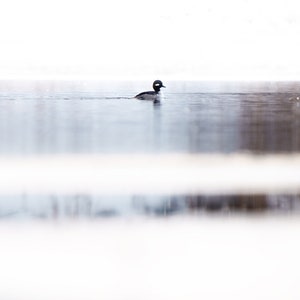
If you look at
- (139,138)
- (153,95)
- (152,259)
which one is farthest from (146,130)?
(153,95)

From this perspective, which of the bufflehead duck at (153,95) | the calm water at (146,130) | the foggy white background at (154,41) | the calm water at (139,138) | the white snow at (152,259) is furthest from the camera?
the foggy white background at (154,41)

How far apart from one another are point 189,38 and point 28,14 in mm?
25556

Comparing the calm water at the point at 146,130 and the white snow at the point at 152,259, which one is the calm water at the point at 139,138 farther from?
the white snow at the point at 152,259

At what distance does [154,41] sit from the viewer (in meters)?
116

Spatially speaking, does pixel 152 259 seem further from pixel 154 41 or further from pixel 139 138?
pixel 154 41

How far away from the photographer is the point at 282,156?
36.6 ft

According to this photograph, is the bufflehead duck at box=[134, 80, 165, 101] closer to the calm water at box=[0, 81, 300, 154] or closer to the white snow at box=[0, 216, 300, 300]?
the calm water at box=[0, 81, 300, 154]

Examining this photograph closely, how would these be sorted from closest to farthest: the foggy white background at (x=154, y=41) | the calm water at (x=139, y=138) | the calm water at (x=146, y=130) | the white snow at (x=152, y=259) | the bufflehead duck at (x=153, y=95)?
the white snow at (x=152, y=259) → the calm water at (x=139, y=138) → the calm water at (x=146, y=130) → the bufflehead duck at (x=153, y=95) → the foggy white background at (x=154, y=41)

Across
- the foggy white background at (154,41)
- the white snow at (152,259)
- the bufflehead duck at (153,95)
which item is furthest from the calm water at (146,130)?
the foggy white background at (154,41)

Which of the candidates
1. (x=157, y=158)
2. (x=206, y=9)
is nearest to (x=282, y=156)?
(x=157, y=158)

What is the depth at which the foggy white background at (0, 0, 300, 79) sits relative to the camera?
346ft

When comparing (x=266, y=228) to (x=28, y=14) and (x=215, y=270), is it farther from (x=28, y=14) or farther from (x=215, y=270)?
(x=28, y=14)

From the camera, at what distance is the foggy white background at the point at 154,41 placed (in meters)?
105

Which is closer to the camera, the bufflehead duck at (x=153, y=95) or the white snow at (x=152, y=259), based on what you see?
the white snow at (x=152, y=259)
